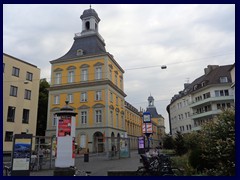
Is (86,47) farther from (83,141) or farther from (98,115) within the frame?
(83,141)

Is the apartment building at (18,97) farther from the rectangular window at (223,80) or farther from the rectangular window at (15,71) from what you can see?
the rectangular window at (223,80)

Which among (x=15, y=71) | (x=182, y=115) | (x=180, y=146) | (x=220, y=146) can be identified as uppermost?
(x=15, y=71)

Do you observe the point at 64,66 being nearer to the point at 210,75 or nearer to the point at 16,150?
the point at 210,75

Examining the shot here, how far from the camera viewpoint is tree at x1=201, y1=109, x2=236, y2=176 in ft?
31.0

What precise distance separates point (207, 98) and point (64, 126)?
42531 mm

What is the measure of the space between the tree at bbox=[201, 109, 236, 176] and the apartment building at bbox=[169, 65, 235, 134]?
36.4 meters

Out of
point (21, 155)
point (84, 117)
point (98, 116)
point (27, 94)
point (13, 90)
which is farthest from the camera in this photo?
point (84, 117)

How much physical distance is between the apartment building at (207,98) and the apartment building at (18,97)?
31.5 metres

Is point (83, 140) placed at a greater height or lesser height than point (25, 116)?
lesser

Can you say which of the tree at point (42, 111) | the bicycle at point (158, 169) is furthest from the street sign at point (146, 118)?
the tree at point (42, 111)

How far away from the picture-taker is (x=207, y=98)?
169ft

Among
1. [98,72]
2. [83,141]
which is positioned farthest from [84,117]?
[98,72]

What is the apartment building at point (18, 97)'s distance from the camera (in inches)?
1448

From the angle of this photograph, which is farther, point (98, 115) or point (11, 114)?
point (98, 115)
